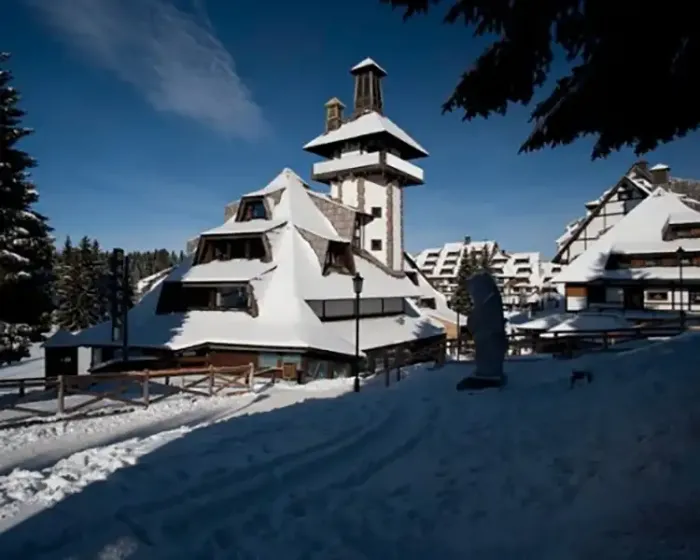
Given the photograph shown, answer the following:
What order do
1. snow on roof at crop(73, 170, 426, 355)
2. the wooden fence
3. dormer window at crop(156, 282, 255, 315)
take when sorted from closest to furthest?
the wooden fence
snow on roof at crop(73, 170, 426, 355)
dormer window at crop(156, 282, 255, 315)

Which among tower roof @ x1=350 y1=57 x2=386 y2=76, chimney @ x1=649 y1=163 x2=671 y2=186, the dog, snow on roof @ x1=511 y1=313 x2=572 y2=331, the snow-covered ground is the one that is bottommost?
the snow-covered ground

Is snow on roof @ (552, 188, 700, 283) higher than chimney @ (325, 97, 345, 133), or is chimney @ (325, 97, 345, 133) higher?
chimney @ (325, 97, 345, 133)

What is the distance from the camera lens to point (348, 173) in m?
36.5

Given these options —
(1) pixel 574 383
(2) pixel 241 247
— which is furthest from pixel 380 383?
(2) pixel 241 247

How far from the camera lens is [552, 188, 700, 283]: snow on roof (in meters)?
30.7

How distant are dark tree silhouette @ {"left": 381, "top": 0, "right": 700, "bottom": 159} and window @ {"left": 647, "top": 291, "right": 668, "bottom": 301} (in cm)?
2836

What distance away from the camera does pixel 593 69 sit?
15.7 ft

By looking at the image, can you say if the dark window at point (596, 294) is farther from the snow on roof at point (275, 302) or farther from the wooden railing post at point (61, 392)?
the wooden railing post at point (61, 392)

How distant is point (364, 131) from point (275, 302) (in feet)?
56.4

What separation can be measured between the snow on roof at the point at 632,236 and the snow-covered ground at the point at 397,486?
22.7m

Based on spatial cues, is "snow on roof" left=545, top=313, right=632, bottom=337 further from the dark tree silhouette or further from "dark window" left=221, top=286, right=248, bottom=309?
the dark tree silhouette

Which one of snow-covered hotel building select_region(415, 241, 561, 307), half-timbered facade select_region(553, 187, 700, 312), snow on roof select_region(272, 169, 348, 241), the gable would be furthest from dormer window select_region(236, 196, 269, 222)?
snow-covered hotel building select_region(415, 241, 561, 307)

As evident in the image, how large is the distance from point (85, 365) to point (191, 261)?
63.1 feet

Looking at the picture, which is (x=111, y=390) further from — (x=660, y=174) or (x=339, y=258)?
(x=660, y=174)
